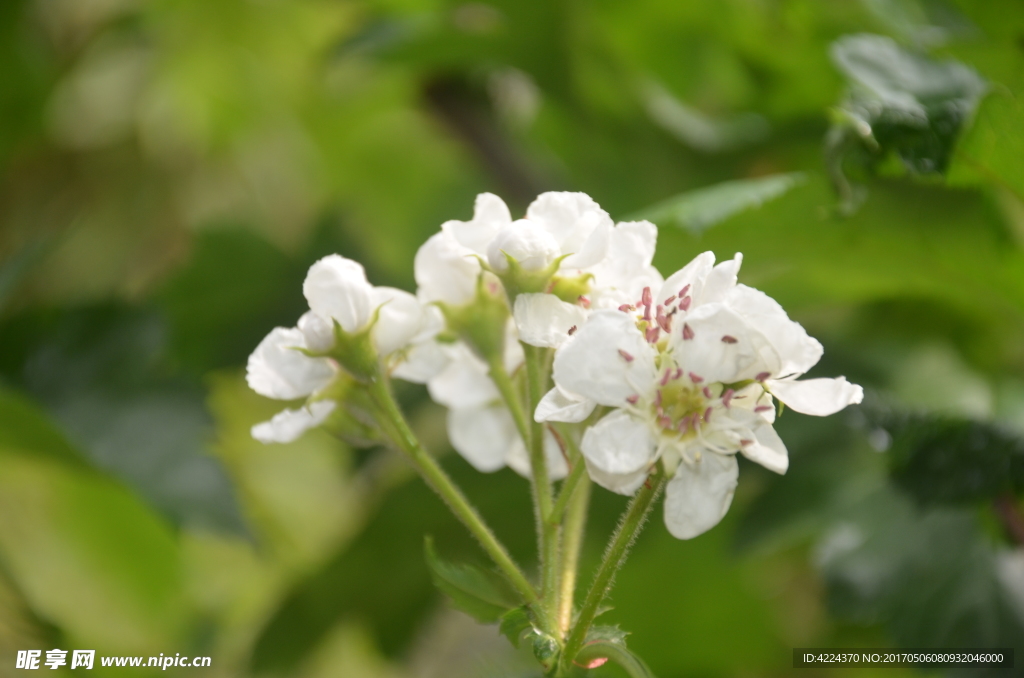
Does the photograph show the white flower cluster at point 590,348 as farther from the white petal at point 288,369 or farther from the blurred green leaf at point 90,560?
the blurred green leaf at point 90,560

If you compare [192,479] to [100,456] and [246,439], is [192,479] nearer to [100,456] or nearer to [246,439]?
[100,456]

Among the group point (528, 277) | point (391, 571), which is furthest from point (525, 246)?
point (391, 571)

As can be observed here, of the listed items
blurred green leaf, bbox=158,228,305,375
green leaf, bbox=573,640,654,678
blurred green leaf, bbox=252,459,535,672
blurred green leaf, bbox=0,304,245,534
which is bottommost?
blurred green leaf, bbox=252,459,535,672

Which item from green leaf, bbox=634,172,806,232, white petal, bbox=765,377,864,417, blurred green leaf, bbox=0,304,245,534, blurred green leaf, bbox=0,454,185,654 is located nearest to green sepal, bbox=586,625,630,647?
white petal, bbox=765,377,864,417

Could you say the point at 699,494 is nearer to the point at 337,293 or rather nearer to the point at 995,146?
the point at 337,293

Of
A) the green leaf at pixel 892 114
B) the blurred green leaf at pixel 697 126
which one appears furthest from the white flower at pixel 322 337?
the blurred green leaf at pixel 697 126

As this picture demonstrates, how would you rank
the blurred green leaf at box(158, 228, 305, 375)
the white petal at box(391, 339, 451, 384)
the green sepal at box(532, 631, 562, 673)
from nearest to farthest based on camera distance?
the green sepal at box(532, 631, 562, 673) → the white petal at box(391, 339, 451, 384) → the blurred green leaf at box(158, 228, 305, 375)

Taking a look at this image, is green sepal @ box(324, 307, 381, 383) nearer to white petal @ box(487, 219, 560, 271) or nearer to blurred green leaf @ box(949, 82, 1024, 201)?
white petal @ box(487, 219, 560, 271)
